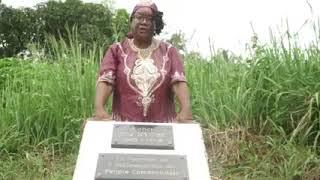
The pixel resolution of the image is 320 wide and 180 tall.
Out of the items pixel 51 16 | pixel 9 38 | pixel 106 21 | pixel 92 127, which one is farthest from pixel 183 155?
pixel 51 16

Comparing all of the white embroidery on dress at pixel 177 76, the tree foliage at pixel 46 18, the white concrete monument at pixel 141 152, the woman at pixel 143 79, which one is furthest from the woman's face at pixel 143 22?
the tree foliage at pixel 46 18

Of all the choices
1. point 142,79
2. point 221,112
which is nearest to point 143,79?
point 142,79

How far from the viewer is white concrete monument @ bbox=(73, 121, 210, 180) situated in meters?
3.45

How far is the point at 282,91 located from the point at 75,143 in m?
1.85

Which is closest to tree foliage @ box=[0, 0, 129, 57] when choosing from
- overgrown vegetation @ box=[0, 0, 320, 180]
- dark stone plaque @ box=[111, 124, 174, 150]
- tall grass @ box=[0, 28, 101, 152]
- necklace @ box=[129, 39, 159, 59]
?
tall grass @ box=[0, 28, 101, 152]

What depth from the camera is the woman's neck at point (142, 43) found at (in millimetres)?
4271

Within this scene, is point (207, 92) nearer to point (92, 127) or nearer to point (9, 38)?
point (92, 127)

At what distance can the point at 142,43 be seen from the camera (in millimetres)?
4289

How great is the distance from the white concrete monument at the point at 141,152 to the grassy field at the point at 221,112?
5.88ft

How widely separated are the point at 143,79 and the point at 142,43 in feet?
0.79

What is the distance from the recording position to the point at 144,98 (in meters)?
4.20

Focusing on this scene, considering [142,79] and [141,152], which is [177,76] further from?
[141,152]

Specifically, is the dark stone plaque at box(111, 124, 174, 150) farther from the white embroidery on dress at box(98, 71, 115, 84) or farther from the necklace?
the necklace

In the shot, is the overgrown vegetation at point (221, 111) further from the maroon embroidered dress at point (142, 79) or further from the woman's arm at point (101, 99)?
the woman's arm at point (101, 99)
